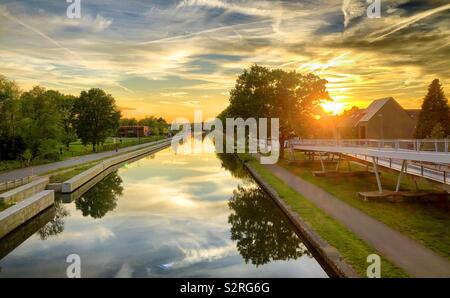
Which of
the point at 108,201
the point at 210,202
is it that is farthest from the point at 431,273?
the point at 108,201

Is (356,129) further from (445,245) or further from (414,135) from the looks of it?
(445,245)

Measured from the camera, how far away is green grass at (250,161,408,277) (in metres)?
12.7

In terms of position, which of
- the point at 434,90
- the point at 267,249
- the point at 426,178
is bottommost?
the point at 267,249

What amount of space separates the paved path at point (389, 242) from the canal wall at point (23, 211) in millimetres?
16371

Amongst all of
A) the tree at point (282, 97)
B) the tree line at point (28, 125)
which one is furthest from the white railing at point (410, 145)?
the tree line at point (28, 125)

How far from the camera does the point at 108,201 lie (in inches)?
1168

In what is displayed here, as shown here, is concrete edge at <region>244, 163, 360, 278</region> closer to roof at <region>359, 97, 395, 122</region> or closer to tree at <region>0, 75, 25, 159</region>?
tree at <region>0, 75, 25, 159</region>

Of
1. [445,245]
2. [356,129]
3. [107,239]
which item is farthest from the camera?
[356,129]

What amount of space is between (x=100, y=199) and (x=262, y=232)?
14978 mm

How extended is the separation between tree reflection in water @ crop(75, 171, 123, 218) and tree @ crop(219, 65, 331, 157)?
23.8 m

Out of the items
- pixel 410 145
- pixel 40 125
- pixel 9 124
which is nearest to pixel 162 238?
pixel 410 145

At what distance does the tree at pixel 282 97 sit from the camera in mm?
55219
